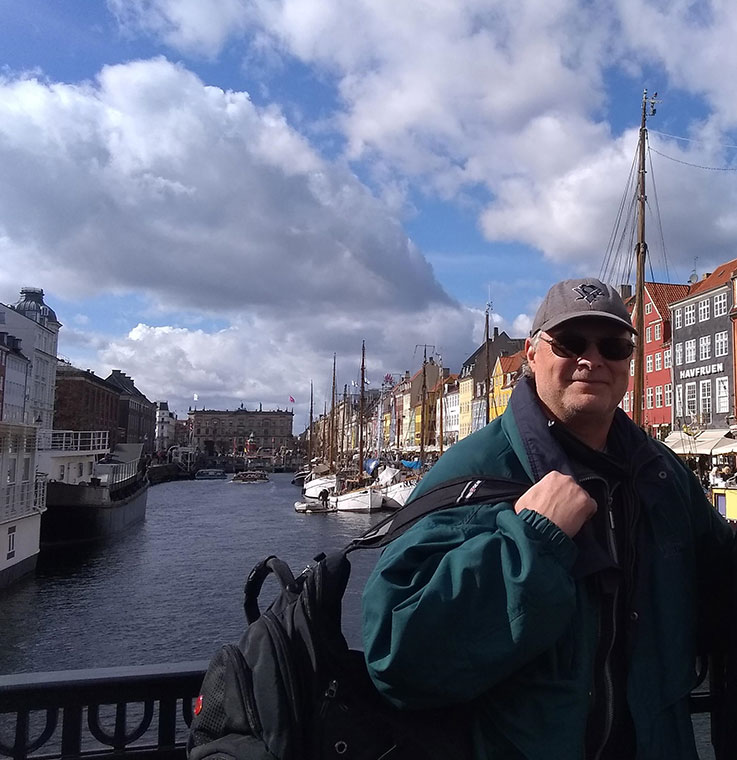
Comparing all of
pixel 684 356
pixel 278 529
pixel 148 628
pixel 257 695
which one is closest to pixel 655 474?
pixel 257 695

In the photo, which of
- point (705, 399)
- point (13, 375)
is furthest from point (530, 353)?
point (13, 375)

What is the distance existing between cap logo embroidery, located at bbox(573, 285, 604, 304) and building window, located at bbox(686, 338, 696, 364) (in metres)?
51.2

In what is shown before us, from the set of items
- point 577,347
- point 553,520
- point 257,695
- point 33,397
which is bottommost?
point 257,695

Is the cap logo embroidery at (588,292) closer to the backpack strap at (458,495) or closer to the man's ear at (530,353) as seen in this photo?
the man's ear at (530,353)

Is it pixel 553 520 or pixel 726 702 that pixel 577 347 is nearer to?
pixel 553 520

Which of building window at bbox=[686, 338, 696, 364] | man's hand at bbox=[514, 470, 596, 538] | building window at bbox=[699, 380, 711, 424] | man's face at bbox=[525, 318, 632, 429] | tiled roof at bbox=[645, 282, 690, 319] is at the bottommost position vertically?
man's hand at bbox=[514, 470, 596, 538]

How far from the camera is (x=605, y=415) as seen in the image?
2.15m

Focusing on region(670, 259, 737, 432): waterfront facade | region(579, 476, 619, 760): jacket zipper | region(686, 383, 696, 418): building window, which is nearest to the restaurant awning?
region(670, 259, 737, 432): waterfront facade

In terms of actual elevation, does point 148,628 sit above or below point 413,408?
below

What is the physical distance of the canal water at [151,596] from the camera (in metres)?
18.4

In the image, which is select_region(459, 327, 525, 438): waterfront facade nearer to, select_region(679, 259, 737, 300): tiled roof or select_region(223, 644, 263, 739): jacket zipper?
select_region(679, 259, 737, 300): tiled roof

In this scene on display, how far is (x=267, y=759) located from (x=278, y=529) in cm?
4553

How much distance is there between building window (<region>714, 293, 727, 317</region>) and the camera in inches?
1818

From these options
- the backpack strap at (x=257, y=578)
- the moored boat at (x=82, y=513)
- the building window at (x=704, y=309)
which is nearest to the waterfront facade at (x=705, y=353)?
the building window at (x=704, y=309)
